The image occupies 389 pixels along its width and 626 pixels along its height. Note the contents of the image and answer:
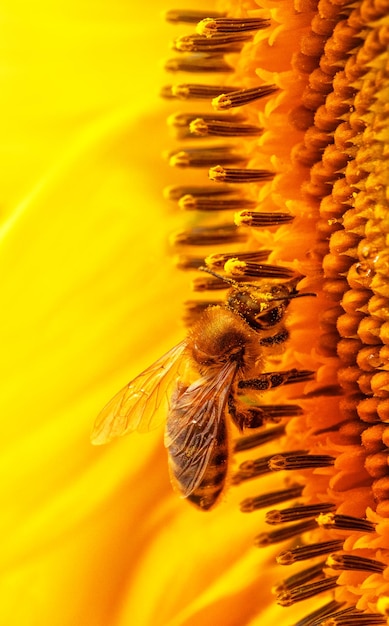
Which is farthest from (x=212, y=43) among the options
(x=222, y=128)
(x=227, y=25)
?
(x=222, y=128)

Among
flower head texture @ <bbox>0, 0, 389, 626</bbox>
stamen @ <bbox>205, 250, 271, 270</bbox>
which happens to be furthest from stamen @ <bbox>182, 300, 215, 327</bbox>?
stamen @ <bbox>205, 250, 271, 270</bbox>

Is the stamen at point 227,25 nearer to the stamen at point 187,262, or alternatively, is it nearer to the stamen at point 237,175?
the stamen at point 237,175

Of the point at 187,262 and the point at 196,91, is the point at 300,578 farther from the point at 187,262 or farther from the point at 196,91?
the point at 196,91

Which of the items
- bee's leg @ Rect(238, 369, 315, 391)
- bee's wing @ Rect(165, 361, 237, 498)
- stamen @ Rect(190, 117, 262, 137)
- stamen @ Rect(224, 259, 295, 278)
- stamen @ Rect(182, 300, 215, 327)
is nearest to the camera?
bee's wing @ Rect(165, 361, 237, 498)

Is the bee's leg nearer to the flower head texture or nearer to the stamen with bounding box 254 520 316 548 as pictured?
the flower head texture

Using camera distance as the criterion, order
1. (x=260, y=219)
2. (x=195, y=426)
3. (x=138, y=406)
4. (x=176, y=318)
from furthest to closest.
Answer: (x=176, y=318), (x=260, y=219), (x=138, y=406), (x=195, y=426)

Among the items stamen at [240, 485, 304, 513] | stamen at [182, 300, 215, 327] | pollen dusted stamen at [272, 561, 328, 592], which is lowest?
pollen dusted stamen at [272, 561, 328, 592]
